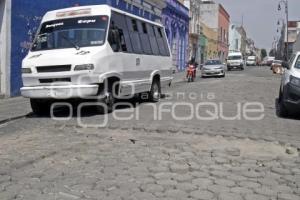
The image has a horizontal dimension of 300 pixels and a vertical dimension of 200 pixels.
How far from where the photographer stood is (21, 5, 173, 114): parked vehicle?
1042 cm

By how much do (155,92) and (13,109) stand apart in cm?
427

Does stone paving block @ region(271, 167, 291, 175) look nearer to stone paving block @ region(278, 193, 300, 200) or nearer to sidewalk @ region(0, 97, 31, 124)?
stone paving block @ region(278, 193, 300, 200)

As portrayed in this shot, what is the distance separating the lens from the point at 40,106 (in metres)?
11.5

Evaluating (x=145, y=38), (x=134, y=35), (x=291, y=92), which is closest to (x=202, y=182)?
(x=291, y=92)

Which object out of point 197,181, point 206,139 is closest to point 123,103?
point 206,139

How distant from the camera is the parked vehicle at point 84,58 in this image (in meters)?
10.4

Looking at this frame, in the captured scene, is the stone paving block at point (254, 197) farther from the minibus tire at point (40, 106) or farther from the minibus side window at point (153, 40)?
the minibus side window at point (153, 40)

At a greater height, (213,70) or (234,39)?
(234,39)

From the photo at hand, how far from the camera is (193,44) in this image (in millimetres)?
52875

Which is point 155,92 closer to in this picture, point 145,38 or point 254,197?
point 145,38

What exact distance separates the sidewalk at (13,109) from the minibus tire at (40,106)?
1.02 ft

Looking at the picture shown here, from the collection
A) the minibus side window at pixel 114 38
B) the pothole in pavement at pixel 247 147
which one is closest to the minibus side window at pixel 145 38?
the minibus side window at pixel 114 38

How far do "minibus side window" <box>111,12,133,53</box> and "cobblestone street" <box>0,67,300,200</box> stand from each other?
2.43 meters

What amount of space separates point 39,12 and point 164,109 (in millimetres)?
7871
